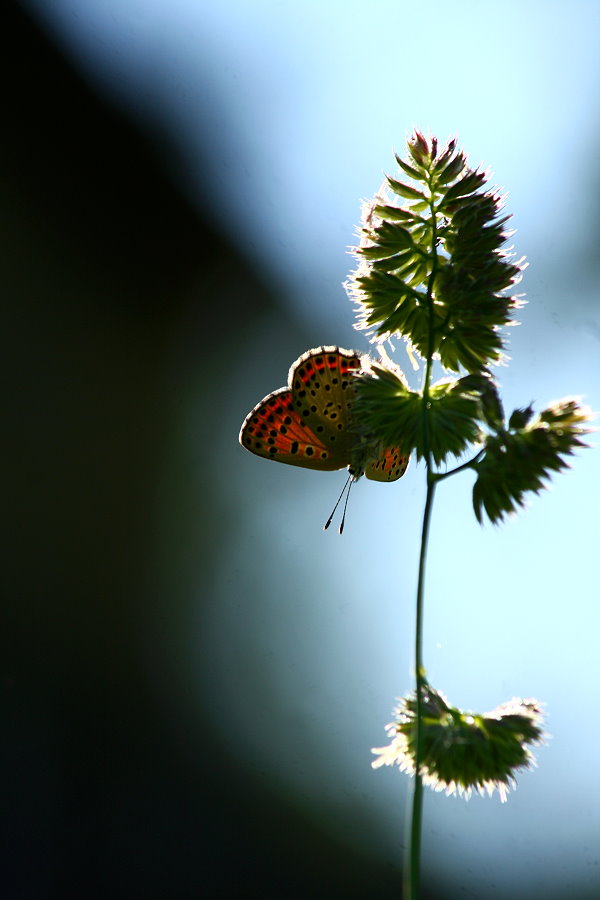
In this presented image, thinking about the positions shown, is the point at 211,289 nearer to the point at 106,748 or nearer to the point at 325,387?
the point at 106,748

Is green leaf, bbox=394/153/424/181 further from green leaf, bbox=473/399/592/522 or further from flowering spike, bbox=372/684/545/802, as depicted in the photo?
flowering spike, bbox=372/684/545/802

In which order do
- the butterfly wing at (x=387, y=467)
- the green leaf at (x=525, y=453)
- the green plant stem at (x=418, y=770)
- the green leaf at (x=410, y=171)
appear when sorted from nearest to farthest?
1. the green plant stem at (x=418, y=770)
2. the green leaf at (x=525, y=453)
3. the green leaf at (x=410, y=171)
4. the butterfly wing at (x=387, y=467)

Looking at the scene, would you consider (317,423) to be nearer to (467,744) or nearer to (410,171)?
(410,171)

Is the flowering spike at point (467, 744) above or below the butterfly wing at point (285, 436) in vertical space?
below

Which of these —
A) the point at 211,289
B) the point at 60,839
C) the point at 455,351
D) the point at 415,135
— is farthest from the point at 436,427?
the point at 211,289

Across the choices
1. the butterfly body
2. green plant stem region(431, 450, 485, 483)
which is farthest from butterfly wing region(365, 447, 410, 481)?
green plant stem region(431, 450, 485, 483)

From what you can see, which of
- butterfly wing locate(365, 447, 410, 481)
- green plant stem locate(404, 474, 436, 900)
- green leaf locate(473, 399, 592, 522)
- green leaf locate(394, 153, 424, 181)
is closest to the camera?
green plant stem locate(404, 474, 436, 900)

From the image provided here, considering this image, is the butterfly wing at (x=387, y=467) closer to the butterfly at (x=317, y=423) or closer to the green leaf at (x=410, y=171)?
the butterfly at (x=317, y=423)

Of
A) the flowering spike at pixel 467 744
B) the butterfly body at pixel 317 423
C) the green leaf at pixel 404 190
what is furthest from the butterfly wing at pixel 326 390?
the flowering spike at pixel 467 744
